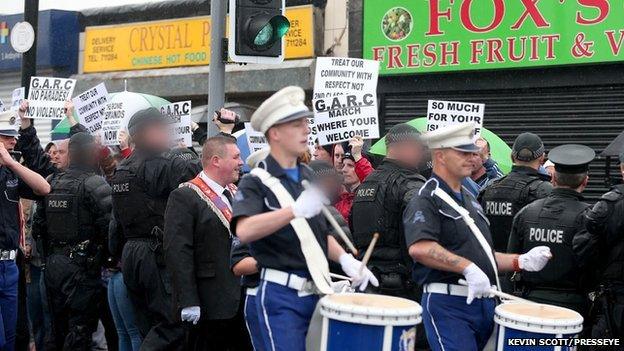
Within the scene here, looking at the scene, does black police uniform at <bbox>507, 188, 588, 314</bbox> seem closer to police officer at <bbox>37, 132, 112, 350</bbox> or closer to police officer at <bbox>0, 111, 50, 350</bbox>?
police officer at <bbox>37, 132, 112, 350</bbox>

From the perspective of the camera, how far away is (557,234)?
8.03 m

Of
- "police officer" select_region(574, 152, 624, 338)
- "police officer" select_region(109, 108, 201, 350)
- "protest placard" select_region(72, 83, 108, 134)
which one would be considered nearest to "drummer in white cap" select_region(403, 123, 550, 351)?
"police officer" select_region(574, 152, 624, 338)

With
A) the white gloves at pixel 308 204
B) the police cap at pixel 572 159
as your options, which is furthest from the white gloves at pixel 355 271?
the police cap at pixel 572 159

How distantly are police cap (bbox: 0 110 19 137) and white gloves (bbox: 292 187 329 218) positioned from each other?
5.02 meters

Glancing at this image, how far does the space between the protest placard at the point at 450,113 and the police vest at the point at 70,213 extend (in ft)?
12.1

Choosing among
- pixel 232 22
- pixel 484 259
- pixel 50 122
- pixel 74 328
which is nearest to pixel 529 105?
pixel 232 22

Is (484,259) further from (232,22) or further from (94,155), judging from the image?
(94,155)

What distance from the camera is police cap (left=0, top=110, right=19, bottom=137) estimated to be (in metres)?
9.74

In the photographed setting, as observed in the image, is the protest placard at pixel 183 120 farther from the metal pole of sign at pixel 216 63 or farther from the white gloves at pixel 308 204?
the white gloves at pixel 308 204

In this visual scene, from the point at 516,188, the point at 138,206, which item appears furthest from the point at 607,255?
the point at 138,206

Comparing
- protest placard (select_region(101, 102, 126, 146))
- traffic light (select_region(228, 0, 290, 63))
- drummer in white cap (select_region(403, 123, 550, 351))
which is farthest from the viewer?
protest placard (select_region(101, 102, 126, 146))

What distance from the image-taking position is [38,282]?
37.7ft

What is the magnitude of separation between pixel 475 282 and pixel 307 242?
1.16 metres

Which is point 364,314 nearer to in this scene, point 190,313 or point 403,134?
point 190,313
